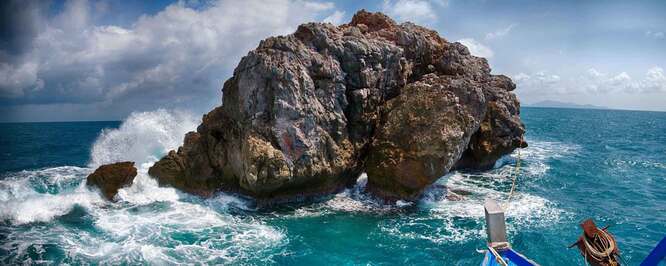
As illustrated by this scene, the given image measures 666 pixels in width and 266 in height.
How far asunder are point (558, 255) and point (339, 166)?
12.6 m

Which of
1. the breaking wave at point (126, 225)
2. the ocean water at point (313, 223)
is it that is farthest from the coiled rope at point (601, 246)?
the breaking wave at point (126, 225)

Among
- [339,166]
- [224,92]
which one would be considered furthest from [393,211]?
[224,92]

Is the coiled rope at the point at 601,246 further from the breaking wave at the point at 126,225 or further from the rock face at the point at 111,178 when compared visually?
the rock face at the point at 111,178

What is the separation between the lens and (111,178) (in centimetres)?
2330

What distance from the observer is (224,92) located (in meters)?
24.8

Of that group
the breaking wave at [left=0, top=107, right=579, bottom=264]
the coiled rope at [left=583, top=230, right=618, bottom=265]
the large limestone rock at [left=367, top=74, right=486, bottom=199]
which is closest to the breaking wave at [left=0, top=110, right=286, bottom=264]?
the breaking wave at [left=0, top=107, right=579, bottom=264]

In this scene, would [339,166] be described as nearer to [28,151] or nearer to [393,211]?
[393,211]

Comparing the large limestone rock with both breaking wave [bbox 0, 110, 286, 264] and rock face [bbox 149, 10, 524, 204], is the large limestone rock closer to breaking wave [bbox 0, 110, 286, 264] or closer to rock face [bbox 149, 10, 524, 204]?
rock face [bbox 149, 10, 524, 204]

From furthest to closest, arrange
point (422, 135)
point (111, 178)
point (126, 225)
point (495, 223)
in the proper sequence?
point (111, 178) < point (422, 135) < point (126, 225) < point (495, 223)

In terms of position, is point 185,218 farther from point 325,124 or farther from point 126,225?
point 325,124

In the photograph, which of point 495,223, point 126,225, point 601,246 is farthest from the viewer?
point 126,225

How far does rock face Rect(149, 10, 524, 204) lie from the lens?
21.7 m

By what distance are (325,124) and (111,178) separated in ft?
46.7

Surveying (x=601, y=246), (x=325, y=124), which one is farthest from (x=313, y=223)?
(x=601, y=246)
